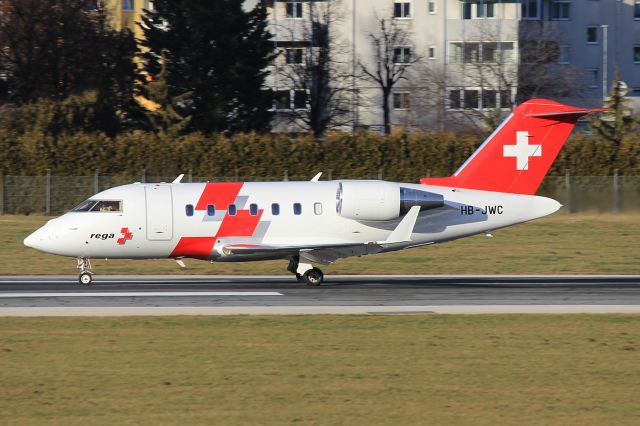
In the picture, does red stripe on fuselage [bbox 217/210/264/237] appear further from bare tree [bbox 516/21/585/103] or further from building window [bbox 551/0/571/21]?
building window [bbox 551/0/571/21]

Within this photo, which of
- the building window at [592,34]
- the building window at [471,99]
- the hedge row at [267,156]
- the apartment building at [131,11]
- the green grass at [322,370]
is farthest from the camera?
the building window at [592,34]

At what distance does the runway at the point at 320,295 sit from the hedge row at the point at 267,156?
2310 centimetres

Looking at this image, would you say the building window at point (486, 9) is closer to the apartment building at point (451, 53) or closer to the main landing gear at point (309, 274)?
the apartment building at point (451, 53)

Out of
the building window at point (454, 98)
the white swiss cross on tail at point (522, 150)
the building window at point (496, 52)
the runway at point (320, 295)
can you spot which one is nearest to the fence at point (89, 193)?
the runway at point (320, 295)

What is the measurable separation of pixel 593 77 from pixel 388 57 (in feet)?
68.5

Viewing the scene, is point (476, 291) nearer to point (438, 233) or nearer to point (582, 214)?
point (438, 233)

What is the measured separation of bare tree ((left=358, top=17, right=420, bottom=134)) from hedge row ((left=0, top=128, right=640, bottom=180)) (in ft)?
83.8

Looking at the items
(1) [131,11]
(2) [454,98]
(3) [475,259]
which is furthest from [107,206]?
(1) [131,11]

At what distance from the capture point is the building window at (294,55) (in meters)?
79.0

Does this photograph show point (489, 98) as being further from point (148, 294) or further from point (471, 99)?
point (148, 294)

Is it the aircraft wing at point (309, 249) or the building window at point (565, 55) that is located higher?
the building window at point (565, 55)

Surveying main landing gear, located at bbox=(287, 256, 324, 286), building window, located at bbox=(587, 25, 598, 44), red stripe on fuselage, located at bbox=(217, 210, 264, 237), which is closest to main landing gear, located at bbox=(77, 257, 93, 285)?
red stripe on fuselage, located at bbox=(217, 210, 264, 237)

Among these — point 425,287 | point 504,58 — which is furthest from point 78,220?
point 504,58

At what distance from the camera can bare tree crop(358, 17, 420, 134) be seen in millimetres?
81062
